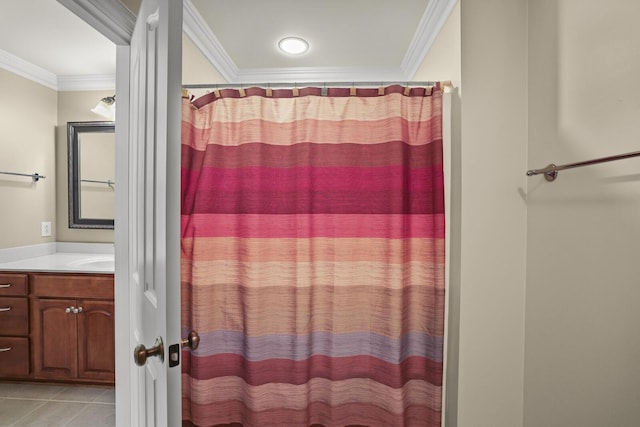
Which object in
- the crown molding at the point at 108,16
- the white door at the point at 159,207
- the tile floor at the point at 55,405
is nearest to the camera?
the white door at the point at 159,207

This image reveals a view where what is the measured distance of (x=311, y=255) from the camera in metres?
1.53

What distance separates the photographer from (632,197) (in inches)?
39.0

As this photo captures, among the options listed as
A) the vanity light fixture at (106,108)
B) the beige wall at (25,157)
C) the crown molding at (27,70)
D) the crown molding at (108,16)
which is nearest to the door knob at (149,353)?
the crown molding at (108,16)

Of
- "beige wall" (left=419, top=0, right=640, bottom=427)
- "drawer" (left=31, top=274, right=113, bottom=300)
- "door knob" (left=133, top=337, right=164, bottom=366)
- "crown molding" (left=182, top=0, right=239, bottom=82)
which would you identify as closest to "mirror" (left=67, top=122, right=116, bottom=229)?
"drawer" (left=31, top=274, right=113, bottom=300)

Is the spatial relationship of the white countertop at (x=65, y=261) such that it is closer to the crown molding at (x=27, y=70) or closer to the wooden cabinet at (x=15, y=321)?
the wooden cabinet at (x=15, y=321)

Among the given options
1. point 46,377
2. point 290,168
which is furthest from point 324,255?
point 46,377

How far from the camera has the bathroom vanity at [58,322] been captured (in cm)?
222

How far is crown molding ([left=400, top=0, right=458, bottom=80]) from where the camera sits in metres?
1.66

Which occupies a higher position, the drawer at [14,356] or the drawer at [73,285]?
the drawer at [73,285]

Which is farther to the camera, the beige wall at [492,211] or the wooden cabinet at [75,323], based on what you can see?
the wooden cabinet at [75,323]

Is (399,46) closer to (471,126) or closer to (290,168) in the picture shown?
(471,126)

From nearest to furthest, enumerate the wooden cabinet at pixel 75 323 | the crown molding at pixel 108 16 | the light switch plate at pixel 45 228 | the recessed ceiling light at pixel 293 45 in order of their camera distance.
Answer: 1. the crown molding at pixel 108 16
2. the recessed ceiling light at pixel 293 45
3. the wooden cabinet at pixel 75 323
4. the light switch plate at pixel 45 228

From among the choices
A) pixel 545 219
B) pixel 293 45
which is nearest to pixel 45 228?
pixel 293 45

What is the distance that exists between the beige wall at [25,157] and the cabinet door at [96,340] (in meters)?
0.93
